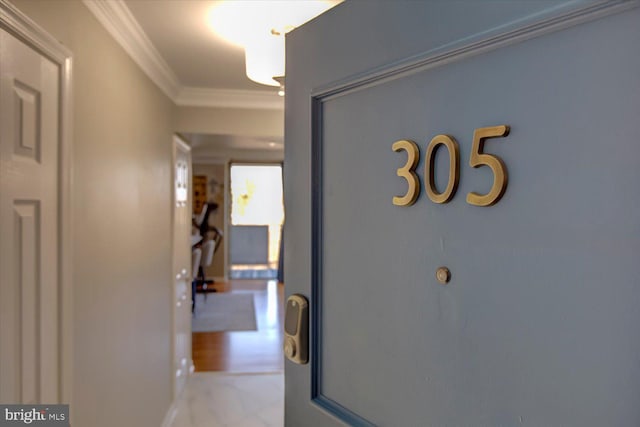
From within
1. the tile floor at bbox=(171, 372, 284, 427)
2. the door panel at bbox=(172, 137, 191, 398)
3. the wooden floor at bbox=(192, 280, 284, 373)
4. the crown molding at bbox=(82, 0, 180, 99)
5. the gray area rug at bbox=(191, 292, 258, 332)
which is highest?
the crown molding at bbox=(82, 0, 180, 99)

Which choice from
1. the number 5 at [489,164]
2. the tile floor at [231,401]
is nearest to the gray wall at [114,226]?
the tile floor at [231,401]

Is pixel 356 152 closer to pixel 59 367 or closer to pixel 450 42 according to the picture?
pixel 450 42

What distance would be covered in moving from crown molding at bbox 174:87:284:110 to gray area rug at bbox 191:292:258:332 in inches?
114

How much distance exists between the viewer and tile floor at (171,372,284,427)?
310cm

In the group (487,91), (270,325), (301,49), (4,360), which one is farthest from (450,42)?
(270,325)

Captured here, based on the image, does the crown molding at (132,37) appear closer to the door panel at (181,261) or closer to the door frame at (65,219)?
the door frame at (65,219)

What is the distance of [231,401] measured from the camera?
3.40 m

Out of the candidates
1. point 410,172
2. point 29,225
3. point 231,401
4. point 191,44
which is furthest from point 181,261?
point 410,172

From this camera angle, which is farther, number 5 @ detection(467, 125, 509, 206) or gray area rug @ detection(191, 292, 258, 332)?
gray area rug @ detection(191, 292, 258, 332)

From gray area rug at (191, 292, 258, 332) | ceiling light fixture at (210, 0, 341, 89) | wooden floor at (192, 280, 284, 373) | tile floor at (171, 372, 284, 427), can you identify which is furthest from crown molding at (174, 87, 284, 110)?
gray area rug at (191, 292, 258, 332)

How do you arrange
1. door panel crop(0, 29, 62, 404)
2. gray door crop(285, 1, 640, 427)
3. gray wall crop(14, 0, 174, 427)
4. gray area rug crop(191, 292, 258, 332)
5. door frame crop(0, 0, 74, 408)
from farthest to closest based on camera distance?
gray area rug crop(191, 292, 258, 332) < gray wall crop(14, 0, 174, 427) < door frame crop(0, 0, 74, 408) < door panel crop(0, 29, 62, 404) < gray door crop(285, 1, 640, 427)

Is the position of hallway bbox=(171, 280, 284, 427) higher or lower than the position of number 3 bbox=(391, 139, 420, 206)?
lower

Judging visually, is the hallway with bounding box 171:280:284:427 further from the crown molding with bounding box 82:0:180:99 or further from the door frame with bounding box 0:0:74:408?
the crown molding with bounding box 82:0:180:99

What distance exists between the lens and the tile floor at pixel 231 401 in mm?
3096
